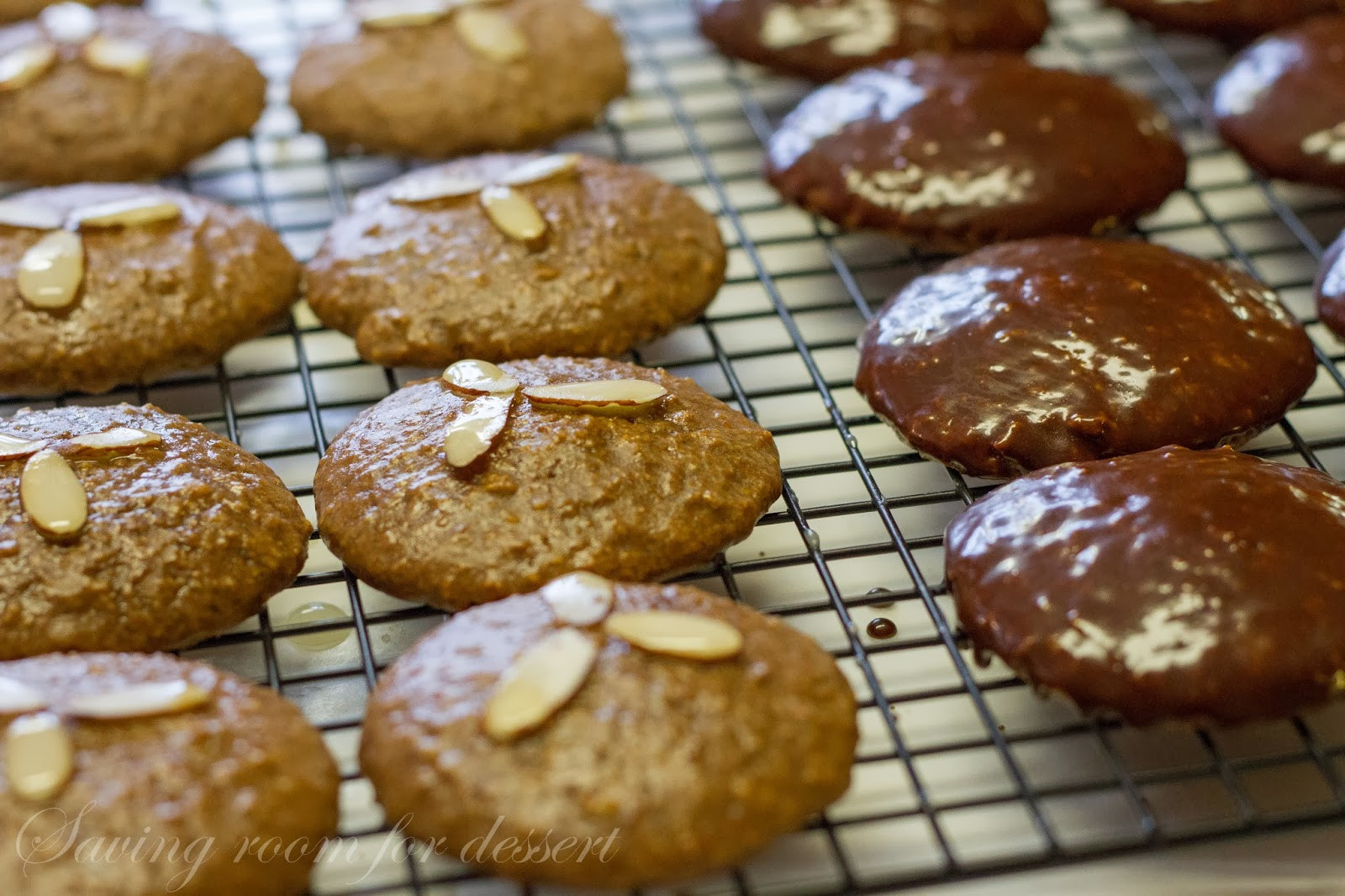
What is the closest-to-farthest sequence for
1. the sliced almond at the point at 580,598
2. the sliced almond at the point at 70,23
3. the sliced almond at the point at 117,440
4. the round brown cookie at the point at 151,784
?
1. the round brown cookie at the point at 151,784
2. the sliced almond at the point at 580,598
3. the sliced almond at the point at 117,440
4. the sliced almond at the point at 70,23

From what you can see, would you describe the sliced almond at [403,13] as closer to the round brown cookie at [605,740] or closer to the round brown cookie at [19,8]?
the round brown cookie at [19,8]

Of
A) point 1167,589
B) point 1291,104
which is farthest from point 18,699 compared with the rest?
point 1291,104

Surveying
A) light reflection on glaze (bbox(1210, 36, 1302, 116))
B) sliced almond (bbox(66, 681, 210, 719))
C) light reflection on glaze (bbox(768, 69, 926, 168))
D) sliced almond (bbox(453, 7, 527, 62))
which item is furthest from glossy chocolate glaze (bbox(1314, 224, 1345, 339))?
sliced almond (bbox(66, 681, 210, 719))

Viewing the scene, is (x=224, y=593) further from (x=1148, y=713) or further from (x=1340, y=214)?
(x=1340, y=214)

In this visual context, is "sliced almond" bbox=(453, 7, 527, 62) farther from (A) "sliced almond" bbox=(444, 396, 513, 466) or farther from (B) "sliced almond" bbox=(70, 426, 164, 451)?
(B) "sliced almond" bbox=(70, 426, 164, 451)

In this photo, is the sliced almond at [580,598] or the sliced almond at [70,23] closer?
the sliced almond at [580,598]

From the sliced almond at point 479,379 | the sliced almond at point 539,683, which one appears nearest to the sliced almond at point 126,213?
the sliced almond at point 479,379

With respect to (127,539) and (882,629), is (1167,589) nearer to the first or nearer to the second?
(882,629)
